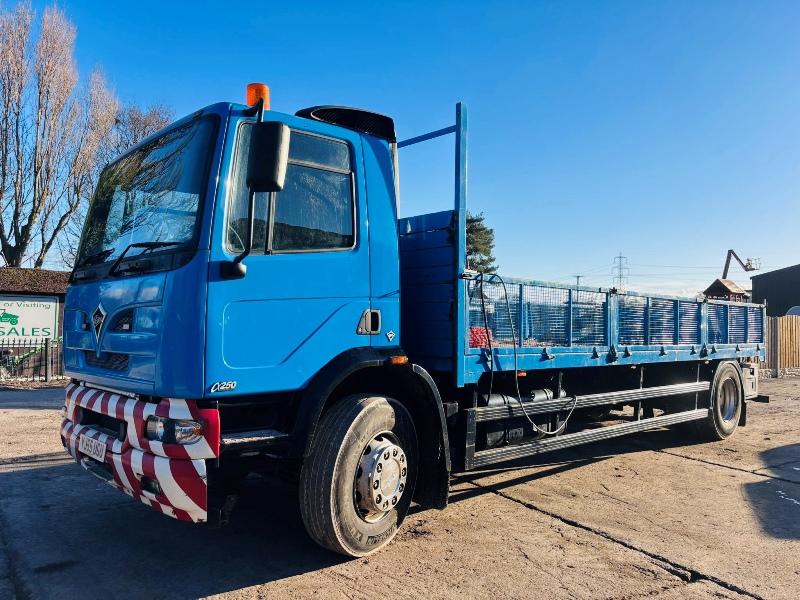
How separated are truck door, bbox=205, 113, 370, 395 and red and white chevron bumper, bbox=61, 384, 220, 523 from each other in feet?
0.82

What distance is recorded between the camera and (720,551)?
13.6 feet

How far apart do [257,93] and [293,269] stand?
1.11 meters

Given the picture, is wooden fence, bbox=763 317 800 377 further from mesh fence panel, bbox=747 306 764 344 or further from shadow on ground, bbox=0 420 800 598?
shadow on ground, bbox=0 420 800 598

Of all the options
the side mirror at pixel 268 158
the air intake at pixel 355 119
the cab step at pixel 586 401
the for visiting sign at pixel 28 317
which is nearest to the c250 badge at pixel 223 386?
the side mirror at pixel 268 158

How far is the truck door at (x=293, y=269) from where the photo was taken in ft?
10.8

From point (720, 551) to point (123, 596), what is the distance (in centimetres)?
387

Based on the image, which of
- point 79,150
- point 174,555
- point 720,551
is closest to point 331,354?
point 174,555

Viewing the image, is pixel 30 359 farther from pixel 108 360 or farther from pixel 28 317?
pixel 108 360

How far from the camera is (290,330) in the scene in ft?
11.6

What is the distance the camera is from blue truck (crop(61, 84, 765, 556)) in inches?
126

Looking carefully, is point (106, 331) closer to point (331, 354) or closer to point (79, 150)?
point (331, 354)

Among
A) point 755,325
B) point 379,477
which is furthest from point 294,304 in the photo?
point 755,325

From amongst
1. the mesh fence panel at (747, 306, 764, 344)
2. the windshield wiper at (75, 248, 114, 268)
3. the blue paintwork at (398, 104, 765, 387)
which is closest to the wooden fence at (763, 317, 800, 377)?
the mesh fence panel at (747, 306, 764, 344)

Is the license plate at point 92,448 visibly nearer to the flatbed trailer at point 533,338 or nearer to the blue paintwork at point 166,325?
the blue paintwork at point 166,325
